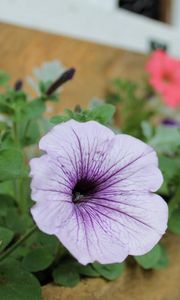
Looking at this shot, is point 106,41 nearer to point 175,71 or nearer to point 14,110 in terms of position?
point 175,71

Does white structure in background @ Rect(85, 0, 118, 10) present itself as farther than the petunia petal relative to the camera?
Yes

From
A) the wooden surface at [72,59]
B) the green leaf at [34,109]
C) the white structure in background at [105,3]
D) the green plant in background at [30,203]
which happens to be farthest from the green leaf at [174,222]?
the white structure in background at [105,3]

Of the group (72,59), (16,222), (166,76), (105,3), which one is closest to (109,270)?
(16,222)

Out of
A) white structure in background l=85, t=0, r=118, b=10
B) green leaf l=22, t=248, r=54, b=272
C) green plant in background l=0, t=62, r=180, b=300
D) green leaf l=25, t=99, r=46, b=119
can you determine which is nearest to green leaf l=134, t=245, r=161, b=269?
green plant in background l=0, t=62, r=180, b=300

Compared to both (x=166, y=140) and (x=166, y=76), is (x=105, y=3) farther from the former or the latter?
(x=166, y=140)

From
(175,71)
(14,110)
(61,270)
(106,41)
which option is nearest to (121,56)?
(106,41)

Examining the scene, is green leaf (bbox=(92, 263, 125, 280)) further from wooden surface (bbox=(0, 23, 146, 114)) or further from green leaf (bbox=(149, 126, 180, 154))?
wooden surface (bbox=(0, 23, 146, 114))
